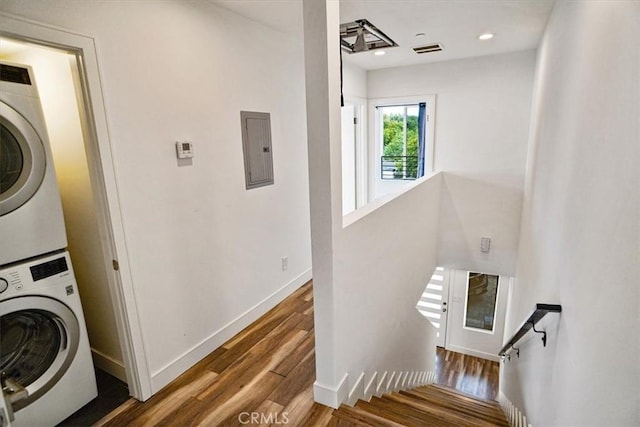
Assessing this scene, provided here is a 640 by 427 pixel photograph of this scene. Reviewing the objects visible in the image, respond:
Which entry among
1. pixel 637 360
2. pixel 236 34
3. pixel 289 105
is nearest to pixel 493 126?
pixel 289 105

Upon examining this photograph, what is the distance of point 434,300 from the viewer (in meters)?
6.38

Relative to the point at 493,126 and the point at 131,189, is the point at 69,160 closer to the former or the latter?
the point at 131,189

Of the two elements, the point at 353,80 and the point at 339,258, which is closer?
the point at 339,258

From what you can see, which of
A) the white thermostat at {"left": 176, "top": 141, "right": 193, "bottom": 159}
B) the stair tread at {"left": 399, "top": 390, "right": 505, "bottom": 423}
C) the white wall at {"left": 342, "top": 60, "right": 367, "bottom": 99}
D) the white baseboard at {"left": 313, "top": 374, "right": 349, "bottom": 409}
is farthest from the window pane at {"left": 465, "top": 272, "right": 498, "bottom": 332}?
the white thermostat at {"left": 176, "top": 141, "right": 193, "bottom": 159}

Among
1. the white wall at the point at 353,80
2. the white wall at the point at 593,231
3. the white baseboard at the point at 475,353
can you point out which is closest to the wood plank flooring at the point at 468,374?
the white baseboard at the point at 475,353

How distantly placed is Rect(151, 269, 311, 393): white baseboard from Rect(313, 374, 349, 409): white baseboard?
0.95 meters

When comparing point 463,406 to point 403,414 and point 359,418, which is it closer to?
point 403,414

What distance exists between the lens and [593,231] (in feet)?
3.81

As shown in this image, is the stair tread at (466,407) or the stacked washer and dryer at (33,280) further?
the stair tread at (466,407)

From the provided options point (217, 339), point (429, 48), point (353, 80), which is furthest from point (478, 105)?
point (217, 339)

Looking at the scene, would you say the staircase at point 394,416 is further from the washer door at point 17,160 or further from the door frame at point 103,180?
the washer door at point 17,160

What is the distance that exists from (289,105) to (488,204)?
300 centimetres

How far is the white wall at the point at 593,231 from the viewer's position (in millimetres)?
869

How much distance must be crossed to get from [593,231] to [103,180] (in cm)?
222
